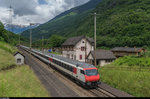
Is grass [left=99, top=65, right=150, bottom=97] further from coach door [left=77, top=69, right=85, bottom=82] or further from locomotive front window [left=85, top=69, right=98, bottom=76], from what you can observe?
coach door [left=77, top=69, right=85, bottom=82]

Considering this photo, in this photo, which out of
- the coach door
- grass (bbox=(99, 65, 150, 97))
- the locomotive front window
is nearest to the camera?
grass (bbox=(99, 65, 150, 97))

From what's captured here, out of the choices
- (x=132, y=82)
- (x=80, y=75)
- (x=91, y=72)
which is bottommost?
(x=132, y=82)

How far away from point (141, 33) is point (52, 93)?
74.0 m

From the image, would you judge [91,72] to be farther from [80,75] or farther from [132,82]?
[132,82]

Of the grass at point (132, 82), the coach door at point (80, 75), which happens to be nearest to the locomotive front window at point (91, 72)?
the coach door at point (80, 75)

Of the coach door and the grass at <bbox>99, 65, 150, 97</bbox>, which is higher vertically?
the coach door

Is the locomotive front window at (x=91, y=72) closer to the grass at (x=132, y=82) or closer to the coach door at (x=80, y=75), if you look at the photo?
the coach door at (x=80, y=75)

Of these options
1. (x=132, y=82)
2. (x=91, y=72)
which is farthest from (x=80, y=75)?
(x=132, y=82)

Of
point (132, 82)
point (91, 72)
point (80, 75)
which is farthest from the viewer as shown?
point (80, 75)

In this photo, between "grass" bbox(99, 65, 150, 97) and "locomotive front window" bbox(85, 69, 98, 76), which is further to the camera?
"locomotive front window" bbox(85, 69, 98, 76)

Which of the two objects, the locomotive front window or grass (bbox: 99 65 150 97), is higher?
the locomotive front window

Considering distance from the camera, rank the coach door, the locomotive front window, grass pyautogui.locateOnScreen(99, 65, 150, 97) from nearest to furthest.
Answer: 1. grass pyautogui.locateOnScreen(99, 65, 150, 97)
2. the locomotive front window
3. the coach door

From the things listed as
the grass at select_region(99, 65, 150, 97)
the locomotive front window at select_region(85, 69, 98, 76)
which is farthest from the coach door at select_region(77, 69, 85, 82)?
the grass at select_region(99, 65, 150, 97)

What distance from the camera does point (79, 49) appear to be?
47.7 meters
